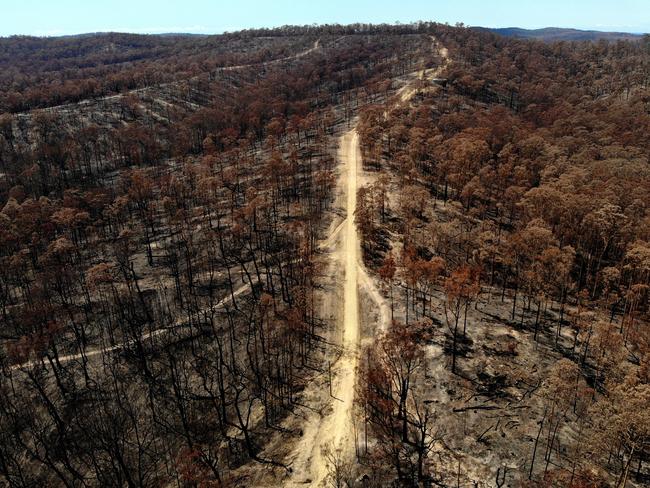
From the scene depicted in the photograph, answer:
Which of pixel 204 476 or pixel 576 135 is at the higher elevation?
pixel 576 135

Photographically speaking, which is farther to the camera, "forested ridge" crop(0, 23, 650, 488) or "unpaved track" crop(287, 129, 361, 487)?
"forested ridge" crop(0, 23, 650, 488)

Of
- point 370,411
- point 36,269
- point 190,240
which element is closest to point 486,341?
point 370,411

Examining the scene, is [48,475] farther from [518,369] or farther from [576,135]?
[576,135]

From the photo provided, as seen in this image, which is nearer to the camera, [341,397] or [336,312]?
[341,397]

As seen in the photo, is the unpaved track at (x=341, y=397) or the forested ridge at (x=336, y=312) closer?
the unpaved track at (x=341, y=397)
